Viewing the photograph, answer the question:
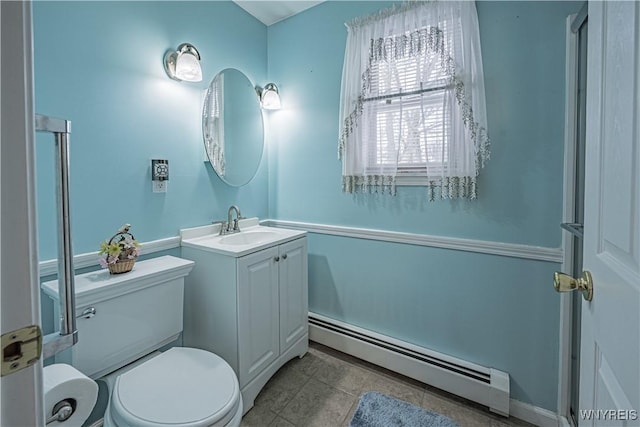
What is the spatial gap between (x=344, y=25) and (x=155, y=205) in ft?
5.33

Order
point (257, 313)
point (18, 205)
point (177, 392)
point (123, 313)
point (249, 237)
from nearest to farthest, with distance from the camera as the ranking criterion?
point (18, 205), point (177, 392), point (123, 313), point (257, 313), point (249, 237)

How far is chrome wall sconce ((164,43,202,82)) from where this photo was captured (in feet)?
5.04

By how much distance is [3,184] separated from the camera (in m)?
0.38

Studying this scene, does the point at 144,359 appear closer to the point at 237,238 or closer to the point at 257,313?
the point at 257,313

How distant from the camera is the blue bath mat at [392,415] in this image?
1.39 m

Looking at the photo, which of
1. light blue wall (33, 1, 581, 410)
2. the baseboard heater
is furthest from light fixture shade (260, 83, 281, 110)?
the baseboard heater

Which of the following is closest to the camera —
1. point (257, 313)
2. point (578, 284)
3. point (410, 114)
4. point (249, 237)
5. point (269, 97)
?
point (578, 284)

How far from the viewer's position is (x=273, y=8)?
202cm

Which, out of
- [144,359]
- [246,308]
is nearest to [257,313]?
[246,308]

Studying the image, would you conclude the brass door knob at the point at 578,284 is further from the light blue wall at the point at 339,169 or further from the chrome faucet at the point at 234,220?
the chrome faucet at the point at 234,220

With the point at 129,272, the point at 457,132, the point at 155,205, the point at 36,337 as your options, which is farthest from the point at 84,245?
the point at 457,132

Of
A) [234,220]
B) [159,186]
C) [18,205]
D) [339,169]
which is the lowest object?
[234,220]

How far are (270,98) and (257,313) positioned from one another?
153 centimetres

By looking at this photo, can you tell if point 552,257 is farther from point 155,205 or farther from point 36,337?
point 155,205
